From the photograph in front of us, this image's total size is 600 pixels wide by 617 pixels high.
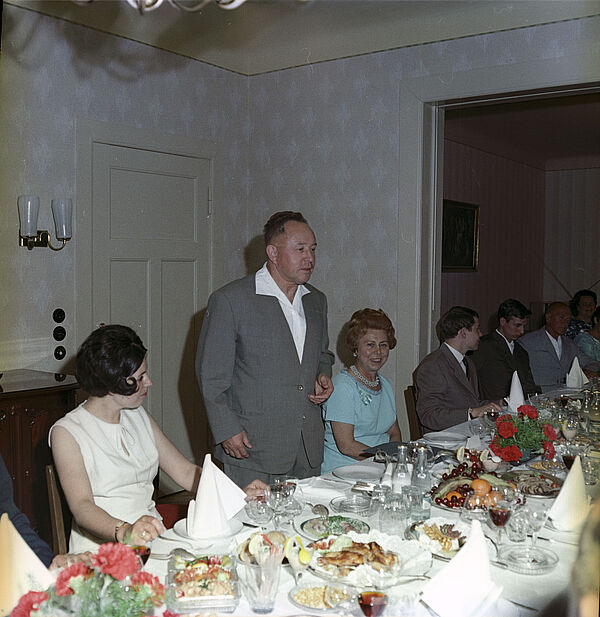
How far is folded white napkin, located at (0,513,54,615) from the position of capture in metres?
0.93

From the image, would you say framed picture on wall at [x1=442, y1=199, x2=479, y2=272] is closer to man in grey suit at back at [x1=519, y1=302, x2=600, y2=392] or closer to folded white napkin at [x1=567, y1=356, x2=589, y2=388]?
man in grey suit at back at [x1=519, y1=302, x2=600, y2=392]

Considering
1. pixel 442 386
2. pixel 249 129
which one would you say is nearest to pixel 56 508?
pixel 442 386

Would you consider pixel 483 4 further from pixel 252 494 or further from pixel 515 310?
pixel 252 494

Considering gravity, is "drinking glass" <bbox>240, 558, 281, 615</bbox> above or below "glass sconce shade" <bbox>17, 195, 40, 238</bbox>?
below

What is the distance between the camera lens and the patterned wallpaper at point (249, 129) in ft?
8.04

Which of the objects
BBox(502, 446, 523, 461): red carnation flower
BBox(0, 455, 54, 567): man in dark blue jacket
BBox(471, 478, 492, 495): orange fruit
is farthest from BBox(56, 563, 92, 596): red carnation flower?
BBox(502, 446, 523, 461): red carnation flower

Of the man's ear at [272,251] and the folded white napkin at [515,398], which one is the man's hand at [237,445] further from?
the folded white napkin at [515,398]

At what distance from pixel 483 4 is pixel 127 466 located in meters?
2.04

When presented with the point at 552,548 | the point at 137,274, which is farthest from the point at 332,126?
the point at 552,548

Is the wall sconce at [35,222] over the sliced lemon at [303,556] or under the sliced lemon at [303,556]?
over

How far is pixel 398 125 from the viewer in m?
3.02

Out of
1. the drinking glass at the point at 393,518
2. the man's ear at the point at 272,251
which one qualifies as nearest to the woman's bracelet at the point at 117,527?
the drinking glass at the point at 393,518

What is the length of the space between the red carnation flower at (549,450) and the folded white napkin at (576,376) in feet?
3.62

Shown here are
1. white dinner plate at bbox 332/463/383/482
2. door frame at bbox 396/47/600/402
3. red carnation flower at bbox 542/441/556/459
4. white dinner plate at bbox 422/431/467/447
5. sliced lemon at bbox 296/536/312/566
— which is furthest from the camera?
door frame at bbox 396/47/600/402
